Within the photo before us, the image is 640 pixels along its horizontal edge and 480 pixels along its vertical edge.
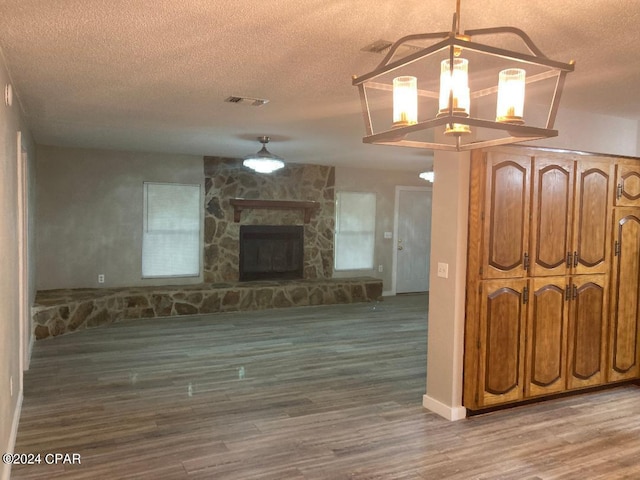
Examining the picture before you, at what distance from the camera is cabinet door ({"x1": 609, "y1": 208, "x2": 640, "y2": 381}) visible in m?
4.31

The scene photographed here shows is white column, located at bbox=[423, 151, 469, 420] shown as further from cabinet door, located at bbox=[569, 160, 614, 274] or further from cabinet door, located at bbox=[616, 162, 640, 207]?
cabinet door, located at bbox=[616, 162, 640, 207]

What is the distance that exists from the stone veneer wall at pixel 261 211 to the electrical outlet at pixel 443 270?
16.2 feet

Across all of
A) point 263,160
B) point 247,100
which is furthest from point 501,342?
point 263,160

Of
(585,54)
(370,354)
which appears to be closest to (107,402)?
(370,354)

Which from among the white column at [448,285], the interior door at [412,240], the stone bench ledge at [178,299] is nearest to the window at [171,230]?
the stone bench ledge at [178,299]

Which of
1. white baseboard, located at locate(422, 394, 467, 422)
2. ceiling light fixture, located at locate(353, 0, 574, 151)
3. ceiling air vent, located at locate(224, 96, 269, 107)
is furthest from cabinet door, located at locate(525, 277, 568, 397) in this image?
ceiling air vent, located at locate(224, 96, 269, 107)

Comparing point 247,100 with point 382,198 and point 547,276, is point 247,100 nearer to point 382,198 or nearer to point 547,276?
point 547,276

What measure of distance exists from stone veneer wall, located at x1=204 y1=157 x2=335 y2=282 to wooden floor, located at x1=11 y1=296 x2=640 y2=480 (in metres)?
2.60

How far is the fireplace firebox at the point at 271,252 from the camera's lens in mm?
8406

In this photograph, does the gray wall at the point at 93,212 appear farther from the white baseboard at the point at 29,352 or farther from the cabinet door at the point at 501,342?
the cabinet door at the point at 501,342

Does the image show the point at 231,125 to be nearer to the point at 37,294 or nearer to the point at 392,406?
the point at 392,406

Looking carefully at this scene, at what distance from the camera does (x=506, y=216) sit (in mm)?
3744

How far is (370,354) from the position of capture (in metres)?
5.51

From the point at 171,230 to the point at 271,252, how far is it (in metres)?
1.62
